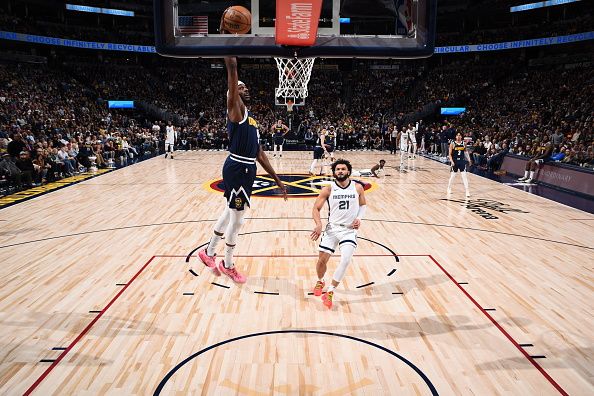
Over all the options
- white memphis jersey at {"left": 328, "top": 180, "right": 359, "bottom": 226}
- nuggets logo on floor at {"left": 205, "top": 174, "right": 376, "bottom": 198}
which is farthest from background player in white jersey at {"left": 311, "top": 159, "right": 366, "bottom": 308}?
nuggets logo on floor at {"left": 205, "top": 174, "right": 376, "bottom": 198}

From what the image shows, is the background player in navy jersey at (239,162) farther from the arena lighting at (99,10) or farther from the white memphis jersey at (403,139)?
the arena lighting at (99,10)

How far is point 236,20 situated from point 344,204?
274 cm

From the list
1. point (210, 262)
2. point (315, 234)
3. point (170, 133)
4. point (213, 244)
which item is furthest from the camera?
point (170, 133)

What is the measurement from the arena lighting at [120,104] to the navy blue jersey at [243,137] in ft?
101

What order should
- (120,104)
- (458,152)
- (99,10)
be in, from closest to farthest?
→ (458,152) → (120,104) → (99,10)

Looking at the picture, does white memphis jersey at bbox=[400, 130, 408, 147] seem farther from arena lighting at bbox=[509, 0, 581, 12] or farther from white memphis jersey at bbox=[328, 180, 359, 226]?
arena lighting at bbox=[509, 0, 581, 12]

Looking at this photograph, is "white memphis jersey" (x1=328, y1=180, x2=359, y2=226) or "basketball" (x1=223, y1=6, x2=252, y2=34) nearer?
"white memphis jersey" (x1=328, y1=180, x2=359, y2=226)

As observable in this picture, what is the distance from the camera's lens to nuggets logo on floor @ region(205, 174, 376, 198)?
38.4 feet

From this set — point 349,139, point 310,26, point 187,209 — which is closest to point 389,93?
point 349,139

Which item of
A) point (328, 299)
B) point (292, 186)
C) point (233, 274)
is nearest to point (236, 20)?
point (233, 274)

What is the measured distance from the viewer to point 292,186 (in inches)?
509

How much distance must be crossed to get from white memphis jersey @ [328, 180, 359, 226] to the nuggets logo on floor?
20.9ft

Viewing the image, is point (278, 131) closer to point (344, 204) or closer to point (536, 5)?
point (344, 204)

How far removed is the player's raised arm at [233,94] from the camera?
4.47 meters
